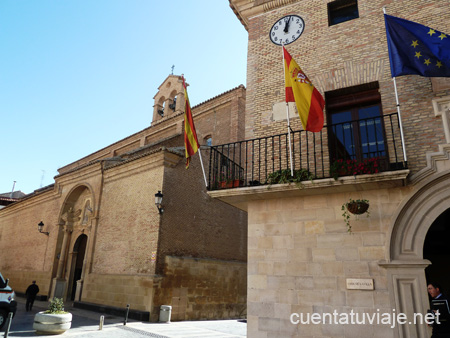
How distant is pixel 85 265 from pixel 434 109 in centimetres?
1555

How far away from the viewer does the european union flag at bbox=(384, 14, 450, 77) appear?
6.06 m

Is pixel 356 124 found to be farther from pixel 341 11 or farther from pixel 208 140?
pixel 208 140

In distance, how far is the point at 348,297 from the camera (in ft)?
19.4

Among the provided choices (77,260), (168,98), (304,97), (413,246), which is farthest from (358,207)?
(168,98)

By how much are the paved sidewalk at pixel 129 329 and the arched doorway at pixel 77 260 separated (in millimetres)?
4883

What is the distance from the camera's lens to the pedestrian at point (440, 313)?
A: 4.95m

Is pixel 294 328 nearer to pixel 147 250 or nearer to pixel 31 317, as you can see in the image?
pixel 147 250

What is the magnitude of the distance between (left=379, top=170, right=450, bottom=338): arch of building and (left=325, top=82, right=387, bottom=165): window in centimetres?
112

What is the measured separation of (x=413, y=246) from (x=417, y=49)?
3.65m

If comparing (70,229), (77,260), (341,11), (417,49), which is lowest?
(77,260)

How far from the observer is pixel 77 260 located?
18.8 meters

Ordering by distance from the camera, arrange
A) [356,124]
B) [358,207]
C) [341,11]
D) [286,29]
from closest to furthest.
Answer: [358,207], [356,124], [341,11], [286,29]

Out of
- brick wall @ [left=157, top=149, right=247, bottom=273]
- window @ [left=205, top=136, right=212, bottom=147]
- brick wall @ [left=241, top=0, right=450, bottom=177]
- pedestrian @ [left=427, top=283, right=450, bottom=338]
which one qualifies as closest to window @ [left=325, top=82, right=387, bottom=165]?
brick wall @ [left=241, top=0, right=450, bottom=177]

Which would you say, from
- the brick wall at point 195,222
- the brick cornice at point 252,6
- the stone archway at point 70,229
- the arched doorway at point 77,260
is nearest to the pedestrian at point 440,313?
the brick cornice at point 252,6
